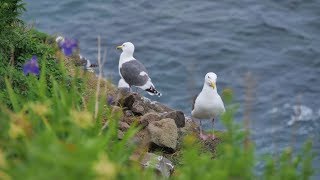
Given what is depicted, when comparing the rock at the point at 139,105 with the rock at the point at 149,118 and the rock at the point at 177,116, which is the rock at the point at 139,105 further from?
the rock at the point at 149,118

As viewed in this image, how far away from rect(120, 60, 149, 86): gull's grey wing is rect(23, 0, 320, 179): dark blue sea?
13.0 feet

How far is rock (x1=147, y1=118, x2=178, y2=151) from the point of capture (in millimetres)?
8289

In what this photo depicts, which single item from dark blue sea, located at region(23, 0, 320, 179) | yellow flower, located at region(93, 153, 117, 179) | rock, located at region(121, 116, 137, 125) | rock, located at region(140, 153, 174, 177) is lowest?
dark blue sea, located at region(23, 0, 320, 179)

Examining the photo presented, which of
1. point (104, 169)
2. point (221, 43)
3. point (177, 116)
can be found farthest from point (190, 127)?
point (221, 43)

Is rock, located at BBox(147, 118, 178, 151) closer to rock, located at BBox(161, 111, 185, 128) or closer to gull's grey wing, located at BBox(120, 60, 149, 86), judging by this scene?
rock, located at BBox(161, 111, 185, 128)

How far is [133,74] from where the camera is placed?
12.6 meters

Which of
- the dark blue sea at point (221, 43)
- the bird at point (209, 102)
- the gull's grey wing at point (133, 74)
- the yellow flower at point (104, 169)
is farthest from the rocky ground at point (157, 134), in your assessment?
the dark blue sea at point (221, 43)

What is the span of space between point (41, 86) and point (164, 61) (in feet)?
47.4

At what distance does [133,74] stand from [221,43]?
8.41 meters

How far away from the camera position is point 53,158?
3145mm

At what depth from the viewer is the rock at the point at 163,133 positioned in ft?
27.2

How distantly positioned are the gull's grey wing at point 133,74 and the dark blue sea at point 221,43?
13.0ft

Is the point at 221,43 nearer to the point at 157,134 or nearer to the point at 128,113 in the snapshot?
the point at 128,113

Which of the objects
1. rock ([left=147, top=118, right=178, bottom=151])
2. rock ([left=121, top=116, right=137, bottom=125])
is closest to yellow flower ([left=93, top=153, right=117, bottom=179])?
rock ([left=147, top=118, right=178, bottom=151])
